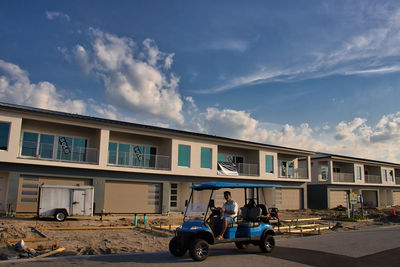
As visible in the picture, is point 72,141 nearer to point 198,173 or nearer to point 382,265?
point 198,173

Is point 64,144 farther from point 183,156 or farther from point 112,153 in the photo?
point 183,156

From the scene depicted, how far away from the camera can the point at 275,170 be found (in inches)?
1184

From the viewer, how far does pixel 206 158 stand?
2552 centimetres

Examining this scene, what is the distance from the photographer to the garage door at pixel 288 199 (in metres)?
30.9

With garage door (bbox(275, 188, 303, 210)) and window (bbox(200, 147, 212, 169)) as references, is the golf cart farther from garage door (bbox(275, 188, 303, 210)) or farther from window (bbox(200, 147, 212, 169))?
garage door (bbox(275, 188, 303, 210))

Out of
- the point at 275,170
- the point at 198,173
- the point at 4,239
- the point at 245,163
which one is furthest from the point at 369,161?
the point at 4,239

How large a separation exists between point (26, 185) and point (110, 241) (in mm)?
9545

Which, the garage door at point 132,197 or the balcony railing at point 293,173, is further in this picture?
the balcony railing at point 293,173

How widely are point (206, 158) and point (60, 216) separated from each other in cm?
1178

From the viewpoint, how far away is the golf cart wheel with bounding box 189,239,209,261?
8.03 metres

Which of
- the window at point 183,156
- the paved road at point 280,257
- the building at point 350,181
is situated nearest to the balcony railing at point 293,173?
the building at point 350,181

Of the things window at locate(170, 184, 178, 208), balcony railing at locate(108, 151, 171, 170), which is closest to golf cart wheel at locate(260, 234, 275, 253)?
balcony railing at locate(108, 151, 171, 170)

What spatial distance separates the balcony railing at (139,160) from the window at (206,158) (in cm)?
301

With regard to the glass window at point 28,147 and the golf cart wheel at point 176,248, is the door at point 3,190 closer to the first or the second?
the glass window at point 28,147
